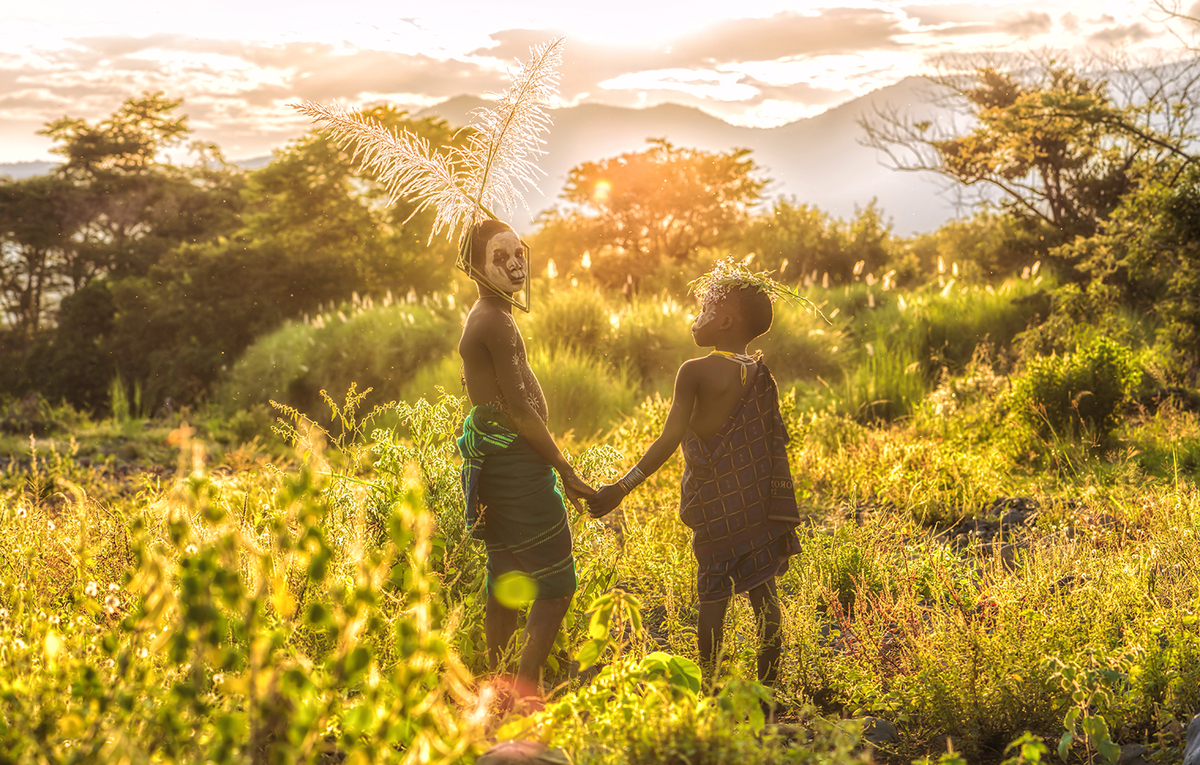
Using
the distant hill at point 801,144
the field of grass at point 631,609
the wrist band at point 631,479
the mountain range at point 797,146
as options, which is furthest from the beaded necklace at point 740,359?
the distant hill at point 801,144

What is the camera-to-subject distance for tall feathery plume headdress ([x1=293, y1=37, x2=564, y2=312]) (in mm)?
Result: 3377

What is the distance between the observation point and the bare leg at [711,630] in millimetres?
3146

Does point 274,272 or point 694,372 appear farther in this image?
point 274,272

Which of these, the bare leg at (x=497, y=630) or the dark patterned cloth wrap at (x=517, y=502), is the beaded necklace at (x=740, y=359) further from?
the bare leg at (x=497, y=630)

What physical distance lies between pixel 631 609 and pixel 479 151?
1976 mm

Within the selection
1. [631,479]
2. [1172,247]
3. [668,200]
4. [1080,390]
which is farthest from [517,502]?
[668,200]

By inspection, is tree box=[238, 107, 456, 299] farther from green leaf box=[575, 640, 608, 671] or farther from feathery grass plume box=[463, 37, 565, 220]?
green leaf box=[575, 640, 608, 671]

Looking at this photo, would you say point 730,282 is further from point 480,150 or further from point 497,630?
point 497,630

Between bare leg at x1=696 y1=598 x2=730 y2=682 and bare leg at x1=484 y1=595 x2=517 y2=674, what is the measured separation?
2.35 feet

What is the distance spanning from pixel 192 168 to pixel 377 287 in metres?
14.2

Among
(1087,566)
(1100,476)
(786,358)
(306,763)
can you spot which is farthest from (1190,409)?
(306,763)

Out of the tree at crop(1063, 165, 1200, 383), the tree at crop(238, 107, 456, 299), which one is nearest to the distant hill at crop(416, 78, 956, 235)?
the tree at crop(238, 107, 456, 299)

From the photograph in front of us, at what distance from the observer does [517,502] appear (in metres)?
3.06

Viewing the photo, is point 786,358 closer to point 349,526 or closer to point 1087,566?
point 1087,566
